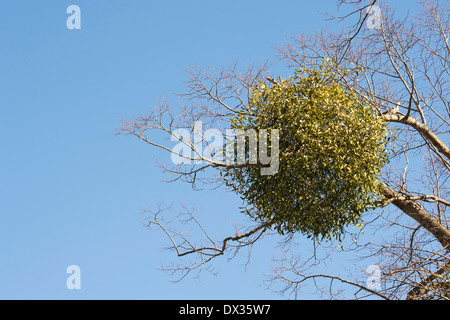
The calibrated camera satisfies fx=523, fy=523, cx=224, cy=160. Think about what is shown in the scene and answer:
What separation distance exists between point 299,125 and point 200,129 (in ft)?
5.09

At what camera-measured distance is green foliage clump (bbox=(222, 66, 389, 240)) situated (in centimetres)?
439

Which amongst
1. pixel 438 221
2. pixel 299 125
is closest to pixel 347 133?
pixel 299 125

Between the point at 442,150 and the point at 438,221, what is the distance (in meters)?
0.86

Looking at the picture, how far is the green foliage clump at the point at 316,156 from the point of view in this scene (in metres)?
4.39

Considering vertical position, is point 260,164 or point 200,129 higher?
point 200,129

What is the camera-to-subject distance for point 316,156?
438 centimetres
